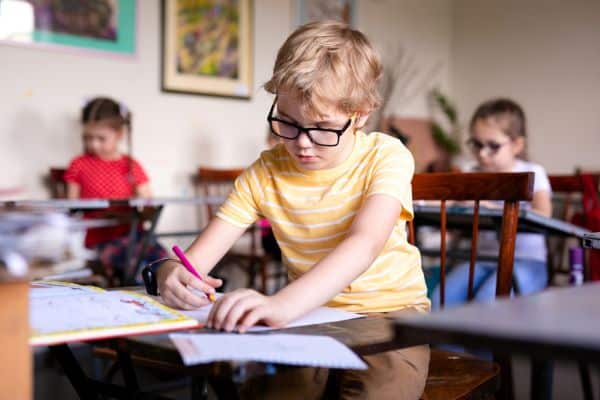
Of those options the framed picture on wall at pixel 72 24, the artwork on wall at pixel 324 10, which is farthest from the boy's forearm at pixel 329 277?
the artwork on wall at pixel 324 10

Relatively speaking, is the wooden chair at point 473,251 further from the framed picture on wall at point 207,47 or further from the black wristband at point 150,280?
the framed picture on wall at point 207,47

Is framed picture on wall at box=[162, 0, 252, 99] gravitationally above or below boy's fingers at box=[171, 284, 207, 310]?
above

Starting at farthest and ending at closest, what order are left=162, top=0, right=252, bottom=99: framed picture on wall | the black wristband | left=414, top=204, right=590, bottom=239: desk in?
1. left=162, top=0, right=252, bottom=99: framed picture on wall
2. left=414, top=204, right=590, bottom=239: desk
3. the black wristband

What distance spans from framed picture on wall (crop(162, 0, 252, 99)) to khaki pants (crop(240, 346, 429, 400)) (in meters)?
3.05

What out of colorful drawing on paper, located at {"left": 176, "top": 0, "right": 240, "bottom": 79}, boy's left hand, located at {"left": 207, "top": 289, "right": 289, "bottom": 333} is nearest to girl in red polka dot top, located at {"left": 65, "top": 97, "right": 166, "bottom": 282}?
colorful drawing on paper, located at {"left": 176, "top": 0, "right": 240, "bottom": 79}

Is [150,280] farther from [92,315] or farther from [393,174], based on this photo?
[393,174]

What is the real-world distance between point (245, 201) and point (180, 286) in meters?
0.36

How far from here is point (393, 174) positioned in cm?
112

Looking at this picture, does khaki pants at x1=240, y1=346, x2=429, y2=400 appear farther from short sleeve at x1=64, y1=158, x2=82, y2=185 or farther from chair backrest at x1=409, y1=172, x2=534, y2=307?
short sleeve at x1=64, y1=158, x2=82, y2=185

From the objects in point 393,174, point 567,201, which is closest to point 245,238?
point 567,201

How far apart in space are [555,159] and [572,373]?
7.76 ft

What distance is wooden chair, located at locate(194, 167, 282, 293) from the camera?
346 cm

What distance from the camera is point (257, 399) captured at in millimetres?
938

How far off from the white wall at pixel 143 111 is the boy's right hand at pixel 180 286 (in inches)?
91.6
